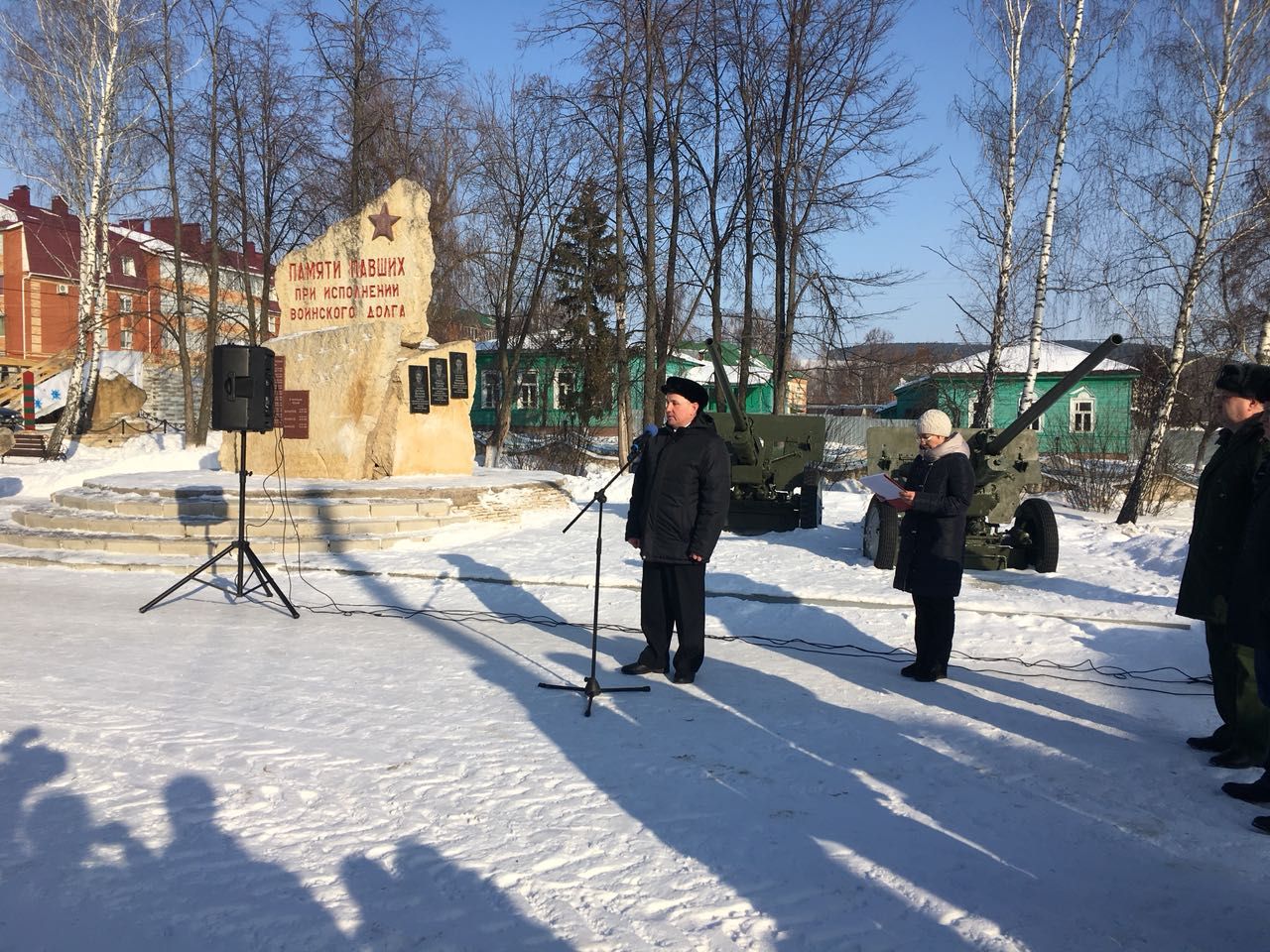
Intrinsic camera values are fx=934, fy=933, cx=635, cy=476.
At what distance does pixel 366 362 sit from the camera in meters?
12.6

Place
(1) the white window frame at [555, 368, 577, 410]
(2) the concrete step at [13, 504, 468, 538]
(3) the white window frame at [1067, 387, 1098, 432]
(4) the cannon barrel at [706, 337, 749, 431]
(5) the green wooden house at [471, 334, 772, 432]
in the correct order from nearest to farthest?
(2) the concrete step at [13, 504, 468, 538] < (4) the cannon barrel at [706, 337, 749, 431] < (1) the white window frame at [555, 368, 577, 410] < (5) the green wooden house at [471, 334, 772, 432] < (3) the white window frame at [1067, 387, 1098, 432]

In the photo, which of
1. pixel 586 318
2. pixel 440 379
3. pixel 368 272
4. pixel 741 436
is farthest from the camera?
pixel 586 318

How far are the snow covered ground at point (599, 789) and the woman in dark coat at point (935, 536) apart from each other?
1.03 feet

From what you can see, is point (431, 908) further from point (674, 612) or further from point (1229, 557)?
point (1229, 557)

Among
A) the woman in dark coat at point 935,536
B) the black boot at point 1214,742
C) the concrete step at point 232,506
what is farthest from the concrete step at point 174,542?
the black boot at point 1214,742

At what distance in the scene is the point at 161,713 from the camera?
4.60m

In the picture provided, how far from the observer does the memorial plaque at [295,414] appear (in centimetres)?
1270

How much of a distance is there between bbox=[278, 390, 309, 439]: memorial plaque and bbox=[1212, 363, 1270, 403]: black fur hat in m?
11.0

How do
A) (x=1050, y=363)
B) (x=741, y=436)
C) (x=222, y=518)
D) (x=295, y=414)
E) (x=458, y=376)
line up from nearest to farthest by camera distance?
1. (x=222, y=518)
2. (x=741, y=436)
3. (x=295, y=414)
4. (x=458, y=376)
5. (x=1050, y=363)

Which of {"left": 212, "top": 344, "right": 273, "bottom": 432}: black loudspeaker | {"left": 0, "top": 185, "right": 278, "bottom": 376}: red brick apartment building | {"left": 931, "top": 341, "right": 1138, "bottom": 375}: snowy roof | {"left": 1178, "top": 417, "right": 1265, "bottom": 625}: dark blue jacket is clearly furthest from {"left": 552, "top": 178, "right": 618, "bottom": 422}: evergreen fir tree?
{"left": 1178, "top": 417, "right": 1265, "bottom": 625}: dark blue jacket

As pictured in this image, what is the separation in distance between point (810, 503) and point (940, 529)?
6.63 m

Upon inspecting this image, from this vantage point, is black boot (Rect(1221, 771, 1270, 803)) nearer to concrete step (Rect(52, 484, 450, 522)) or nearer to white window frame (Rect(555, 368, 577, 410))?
concrete step (Rect(52, 484, 450, 522))

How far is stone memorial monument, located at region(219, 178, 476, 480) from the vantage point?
1264 centimetres

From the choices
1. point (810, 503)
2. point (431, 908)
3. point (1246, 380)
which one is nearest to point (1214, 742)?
point (1246, 380)
